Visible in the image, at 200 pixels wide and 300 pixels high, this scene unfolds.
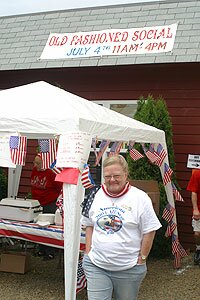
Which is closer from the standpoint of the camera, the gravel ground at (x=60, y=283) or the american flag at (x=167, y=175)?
the gravel ground at (x=60, y=283)

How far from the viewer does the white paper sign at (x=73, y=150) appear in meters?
4.31

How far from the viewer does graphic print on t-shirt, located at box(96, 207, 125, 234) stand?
10.4 ft

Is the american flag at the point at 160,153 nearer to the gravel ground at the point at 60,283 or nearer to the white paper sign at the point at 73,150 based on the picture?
the gravel ground at the point at 60,283

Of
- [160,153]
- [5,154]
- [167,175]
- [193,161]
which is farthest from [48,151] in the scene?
[193,161]

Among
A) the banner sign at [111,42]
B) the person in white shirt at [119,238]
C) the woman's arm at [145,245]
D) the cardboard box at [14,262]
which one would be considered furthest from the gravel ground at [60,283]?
the banner sign at [111,42]

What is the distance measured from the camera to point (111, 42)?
8.11m

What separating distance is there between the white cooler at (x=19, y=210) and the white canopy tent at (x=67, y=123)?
105 cm

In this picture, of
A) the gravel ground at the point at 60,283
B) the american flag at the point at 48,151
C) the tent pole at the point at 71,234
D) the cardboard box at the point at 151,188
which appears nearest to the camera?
the tent pole at the point at 71,234

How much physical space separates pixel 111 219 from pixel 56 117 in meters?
1.80

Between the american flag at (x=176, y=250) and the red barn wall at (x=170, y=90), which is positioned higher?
the red barn wall at (x=170, y=90)

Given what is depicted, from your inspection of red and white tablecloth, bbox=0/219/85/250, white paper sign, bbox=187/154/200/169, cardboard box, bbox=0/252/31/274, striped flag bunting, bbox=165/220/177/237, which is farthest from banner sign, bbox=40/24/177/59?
cardboard box, bbox=0/252/31/274

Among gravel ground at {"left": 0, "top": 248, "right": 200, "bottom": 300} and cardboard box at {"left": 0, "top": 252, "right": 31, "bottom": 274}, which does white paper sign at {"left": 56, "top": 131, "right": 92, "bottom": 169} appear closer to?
gravel ground at {"left": 0, "top": 248, "right": 200, "bottom": 300}

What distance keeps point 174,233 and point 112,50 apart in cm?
355

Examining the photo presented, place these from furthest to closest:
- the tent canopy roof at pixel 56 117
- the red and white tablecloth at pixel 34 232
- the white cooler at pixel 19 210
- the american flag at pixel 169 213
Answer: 1. the american flag at pixel 169 213
2. the white cooler at pixel 19 210
3. the red and white tablecloth at pixel 34 232
4. the tent canopy roof at pixel 56 117
